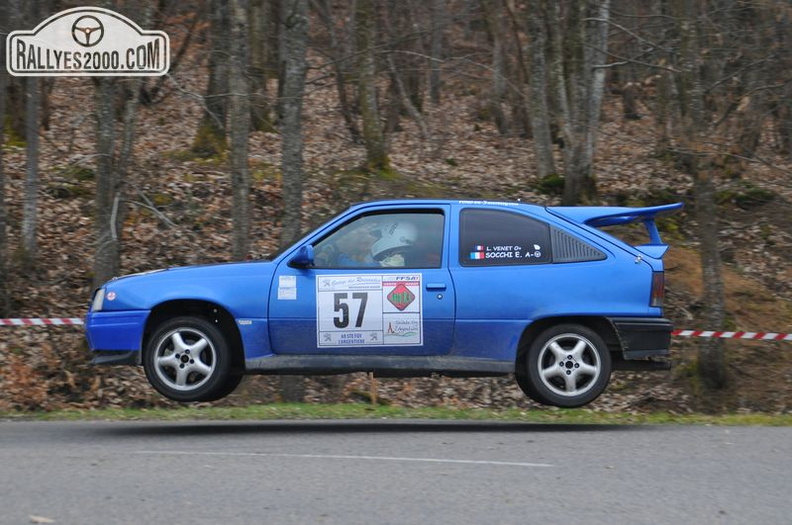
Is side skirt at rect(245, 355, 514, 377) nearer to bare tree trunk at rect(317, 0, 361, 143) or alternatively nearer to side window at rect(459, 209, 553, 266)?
side window at rect(459, 209, 553, 266)

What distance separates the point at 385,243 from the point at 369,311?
26.5 inches

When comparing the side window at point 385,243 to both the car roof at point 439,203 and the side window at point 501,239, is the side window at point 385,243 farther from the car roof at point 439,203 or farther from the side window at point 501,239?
the side window at point 501,239

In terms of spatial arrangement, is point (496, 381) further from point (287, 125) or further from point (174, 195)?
point (174, 195)

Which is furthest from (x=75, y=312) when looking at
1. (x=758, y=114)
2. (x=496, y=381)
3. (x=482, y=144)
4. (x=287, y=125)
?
(x=482, y=144)

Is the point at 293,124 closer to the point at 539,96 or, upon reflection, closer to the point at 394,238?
the point at 394,238

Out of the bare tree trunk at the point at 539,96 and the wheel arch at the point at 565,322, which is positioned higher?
the bare tree trunk at the point at 539,96

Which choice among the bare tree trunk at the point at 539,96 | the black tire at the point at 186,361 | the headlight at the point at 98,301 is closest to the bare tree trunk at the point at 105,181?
the headlight at the point at 98,301

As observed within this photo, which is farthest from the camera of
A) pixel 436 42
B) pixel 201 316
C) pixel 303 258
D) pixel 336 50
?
pixel 436 42

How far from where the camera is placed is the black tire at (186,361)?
9.50 m

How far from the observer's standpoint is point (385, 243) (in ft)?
31.9

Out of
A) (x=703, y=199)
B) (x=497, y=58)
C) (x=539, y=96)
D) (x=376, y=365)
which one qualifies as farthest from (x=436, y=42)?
(x=376, y=365)

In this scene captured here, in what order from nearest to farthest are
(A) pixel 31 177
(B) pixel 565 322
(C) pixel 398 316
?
1. (C) pixel 398 316
2. (B) pixel 565 322
3. (A) pixel 31 177

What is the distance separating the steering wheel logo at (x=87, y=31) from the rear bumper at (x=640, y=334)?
8.90m

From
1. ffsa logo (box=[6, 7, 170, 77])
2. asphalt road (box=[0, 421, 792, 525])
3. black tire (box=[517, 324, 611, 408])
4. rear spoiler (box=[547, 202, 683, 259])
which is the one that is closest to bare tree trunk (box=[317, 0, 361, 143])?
ffsa logo (box=[6, 7, 170, 77])
